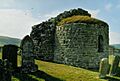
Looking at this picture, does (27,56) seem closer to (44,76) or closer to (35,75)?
(35,75)

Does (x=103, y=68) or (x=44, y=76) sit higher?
(x=103, y=68)

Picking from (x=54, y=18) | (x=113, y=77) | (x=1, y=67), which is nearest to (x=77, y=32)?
(x=54, y=18)

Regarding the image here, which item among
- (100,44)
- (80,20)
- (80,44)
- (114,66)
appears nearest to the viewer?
(114,66)

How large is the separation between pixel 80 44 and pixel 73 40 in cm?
79

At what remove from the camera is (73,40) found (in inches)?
1182

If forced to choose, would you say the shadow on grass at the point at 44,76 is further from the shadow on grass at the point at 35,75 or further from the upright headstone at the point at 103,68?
the upright headstone at the point at 103,68

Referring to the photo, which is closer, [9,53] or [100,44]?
[9,53]

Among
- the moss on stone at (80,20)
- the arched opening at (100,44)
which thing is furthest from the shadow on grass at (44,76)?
the arched opening at (100,44)

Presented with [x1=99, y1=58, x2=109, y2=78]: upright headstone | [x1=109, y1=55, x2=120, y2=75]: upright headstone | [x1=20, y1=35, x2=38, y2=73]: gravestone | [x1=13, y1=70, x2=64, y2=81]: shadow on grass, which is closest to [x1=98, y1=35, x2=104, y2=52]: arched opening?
[x1=109, y1=55, x2=120, y2=75]: upright headstone

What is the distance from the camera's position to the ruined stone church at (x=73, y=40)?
29789mm

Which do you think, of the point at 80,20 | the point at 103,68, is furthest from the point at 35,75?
the point at 80,20

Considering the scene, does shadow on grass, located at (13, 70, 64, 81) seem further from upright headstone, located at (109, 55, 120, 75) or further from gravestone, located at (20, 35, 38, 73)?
upright headstone, located at (109, 55, 120, 75)

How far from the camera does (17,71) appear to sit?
20188 mm

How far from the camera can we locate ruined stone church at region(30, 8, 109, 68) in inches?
1173
